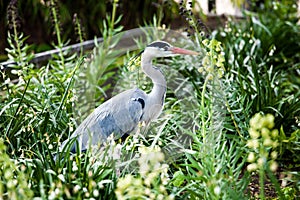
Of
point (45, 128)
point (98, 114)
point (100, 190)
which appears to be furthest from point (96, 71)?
point (100, 190)

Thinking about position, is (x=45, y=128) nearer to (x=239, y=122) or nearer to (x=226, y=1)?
(x=239, y=122)

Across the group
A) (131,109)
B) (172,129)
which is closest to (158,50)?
(131,109)

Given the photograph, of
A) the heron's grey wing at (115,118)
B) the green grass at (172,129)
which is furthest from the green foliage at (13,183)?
the heron's grey wing at (115,118)

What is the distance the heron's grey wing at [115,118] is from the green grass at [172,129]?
0.06 meters

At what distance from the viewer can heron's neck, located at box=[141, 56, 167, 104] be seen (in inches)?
87.9

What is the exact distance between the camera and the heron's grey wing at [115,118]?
7.40 feet

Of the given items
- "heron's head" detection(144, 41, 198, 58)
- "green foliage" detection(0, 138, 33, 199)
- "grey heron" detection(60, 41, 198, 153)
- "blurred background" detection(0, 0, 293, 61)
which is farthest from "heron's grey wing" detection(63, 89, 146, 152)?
"blurred background" detection(0, 0, 293, 61)

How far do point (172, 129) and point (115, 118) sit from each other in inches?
20.0

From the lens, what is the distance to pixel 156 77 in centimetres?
223

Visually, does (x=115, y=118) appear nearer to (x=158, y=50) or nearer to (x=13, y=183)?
(x=158, y=50)

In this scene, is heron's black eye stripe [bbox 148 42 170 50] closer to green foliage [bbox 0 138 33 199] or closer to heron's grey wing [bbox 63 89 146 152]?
heron's grey wing [bbox 63 89 146 152]

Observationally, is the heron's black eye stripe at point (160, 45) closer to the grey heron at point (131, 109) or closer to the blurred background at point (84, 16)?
the grey heron at point (131, 109)

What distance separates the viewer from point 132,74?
9.55 feet

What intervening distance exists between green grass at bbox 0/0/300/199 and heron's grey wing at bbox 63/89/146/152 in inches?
2.3
